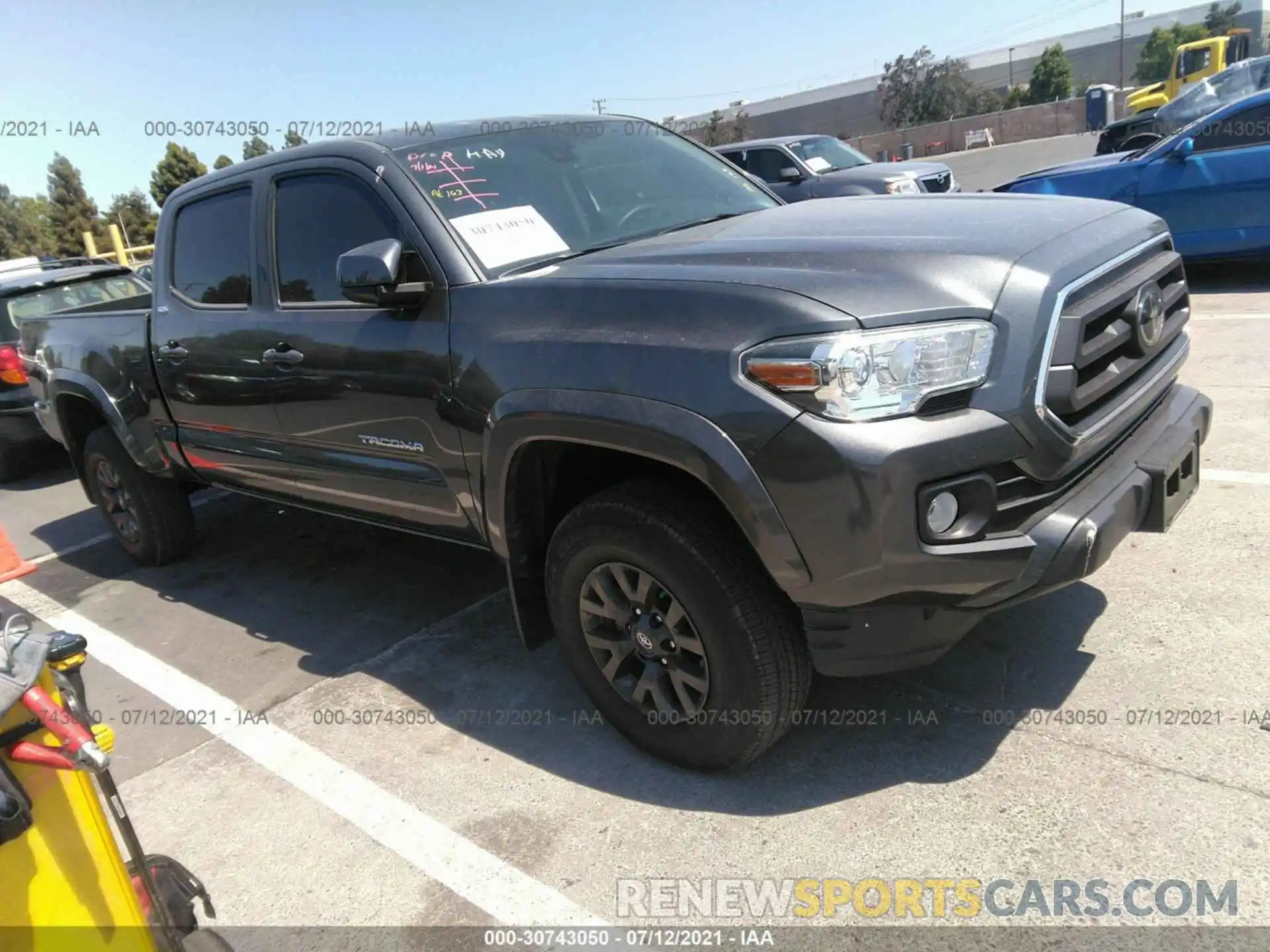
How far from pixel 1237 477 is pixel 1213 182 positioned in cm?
456

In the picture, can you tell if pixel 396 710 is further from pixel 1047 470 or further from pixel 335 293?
pixel 1047 470

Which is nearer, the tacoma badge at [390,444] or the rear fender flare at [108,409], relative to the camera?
the tacoma badge at [390,444]

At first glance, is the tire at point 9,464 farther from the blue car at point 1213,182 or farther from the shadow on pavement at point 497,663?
the blue car at point 1213,182

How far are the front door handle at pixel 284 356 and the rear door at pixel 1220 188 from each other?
23.7 feet

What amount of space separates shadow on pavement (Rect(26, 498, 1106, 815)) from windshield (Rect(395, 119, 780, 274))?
160 centimetres

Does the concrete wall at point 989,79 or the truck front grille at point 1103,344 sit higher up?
the concrete wall at point 989,79

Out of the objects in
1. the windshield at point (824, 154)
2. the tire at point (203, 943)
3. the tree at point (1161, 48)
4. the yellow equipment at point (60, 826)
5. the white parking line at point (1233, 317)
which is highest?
the tree at point (1161, 48)

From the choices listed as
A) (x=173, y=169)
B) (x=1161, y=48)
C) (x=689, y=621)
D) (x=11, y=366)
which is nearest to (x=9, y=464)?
(x=11, y=366)

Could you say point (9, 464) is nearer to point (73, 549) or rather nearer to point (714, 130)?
point (73, 549)

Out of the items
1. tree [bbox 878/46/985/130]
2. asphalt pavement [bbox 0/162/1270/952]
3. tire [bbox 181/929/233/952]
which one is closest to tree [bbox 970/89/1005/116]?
tree [bbox 878/46/985/130]

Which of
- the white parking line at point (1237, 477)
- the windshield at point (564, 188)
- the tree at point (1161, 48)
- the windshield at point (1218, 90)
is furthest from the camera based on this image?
the tree at point (1161, 48)

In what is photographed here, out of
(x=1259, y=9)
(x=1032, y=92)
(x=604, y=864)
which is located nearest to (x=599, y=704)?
(x=604, y=864)

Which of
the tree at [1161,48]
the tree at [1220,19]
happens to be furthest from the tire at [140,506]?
the tree at [1220,19]

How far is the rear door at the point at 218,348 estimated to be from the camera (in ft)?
13.1
